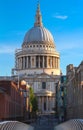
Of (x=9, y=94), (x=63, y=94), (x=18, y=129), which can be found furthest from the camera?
(x=63, y=94)

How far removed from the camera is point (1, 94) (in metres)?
63.6

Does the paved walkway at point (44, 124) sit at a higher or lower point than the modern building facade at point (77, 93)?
lower

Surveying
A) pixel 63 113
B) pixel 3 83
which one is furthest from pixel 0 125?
pixel 63 113

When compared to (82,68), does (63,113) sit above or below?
below

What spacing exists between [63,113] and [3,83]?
51.2 metres

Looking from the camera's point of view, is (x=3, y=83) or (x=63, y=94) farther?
(x=63, y=94)

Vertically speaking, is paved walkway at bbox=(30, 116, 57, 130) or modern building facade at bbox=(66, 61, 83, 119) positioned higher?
modern building facade at bbox=(66, 61, 83, 119)

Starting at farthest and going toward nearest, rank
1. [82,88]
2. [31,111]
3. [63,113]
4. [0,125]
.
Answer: [31,111], [63,113], [82,88], [0,125]

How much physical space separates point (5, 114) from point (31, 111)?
80365 millimetres

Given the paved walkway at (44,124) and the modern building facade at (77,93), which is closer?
the paved walkway at (44,124)

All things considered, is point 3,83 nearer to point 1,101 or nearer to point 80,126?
point 1,101

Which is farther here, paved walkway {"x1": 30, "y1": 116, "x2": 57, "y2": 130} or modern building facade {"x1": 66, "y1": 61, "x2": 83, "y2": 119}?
modern building facade {"x1": 66, "y1": 61, "x2": 83, "y2": 119}

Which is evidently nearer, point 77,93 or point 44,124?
point 77,93

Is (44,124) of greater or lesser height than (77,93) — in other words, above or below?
below
